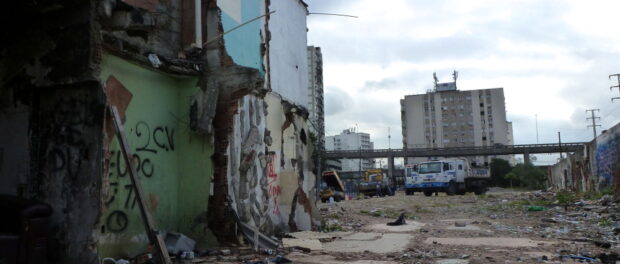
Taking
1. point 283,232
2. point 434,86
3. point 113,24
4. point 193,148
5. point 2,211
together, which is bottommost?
point 283,232

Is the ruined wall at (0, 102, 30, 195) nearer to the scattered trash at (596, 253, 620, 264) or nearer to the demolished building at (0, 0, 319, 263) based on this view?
the demolished building at (0, 0, 319, 263)

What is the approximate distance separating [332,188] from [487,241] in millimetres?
25780

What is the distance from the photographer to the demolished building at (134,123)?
5125 mm

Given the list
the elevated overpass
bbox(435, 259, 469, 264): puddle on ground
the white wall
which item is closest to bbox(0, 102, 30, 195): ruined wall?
bbox(435, 259, 469, 264): puddle on ground

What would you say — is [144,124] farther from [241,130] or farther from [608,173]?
[608,173]

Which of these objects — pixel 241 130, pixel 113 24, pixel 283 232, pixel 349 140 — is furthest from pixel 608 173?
pixel 349 140

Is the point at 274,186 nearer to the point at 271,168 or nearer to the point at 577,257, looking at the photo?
the point at 271,168

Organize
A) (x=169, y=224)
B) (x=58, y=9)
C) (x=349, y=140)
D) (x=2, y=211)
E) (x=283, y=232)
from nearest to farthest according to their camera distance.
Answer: (x=2, y=211) < (x=58, y=9) < (x=169, y=224) < (x=283, y=232) < (x=349, y=140)

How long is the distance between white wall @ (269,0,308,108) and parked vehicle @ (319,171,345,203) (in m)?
14.4

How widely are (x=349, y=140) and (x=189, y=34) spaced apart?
122533mm

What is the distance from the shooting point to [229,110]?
7055mm

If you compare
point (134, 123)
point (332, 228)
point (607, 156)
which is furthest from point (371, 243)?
point (607, 156)

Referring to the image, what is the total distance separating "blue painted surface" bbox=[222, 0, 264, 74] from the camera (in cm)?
869

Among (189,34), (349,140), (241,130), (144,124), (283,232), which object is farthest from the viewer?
(349,140)
